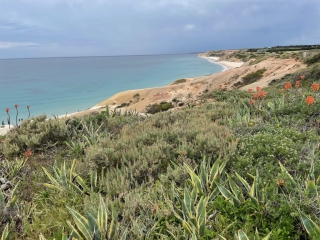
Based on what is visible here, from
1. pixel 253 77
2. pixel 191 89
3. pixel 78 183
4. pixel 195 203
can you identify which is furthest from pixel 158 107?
pixel 195 203

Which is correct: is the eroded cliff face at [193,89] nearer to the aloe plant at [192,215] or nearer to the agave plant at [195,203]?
the agave plant at [195,203]

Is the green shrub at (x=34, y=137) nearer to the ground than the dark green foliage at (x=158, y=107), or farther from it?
farther from it

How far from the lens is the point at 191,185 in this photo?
11.1 feet

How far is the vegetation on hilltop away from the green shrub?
1.4 inches

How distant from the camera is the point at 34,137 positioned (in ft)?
20.3

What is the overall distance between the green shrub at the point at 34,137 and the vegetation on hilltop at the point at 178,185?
0.04m

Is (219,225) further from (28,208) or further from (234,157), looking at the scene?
(28,208)

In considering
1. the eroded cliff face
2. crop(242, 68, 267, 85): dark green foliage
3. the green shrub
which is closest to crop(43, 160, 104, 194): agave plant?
the green shrub

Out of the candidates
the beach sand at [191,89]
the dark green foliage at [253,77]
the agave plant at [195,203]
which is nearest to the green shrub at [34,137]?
the agave plant at [195,203]

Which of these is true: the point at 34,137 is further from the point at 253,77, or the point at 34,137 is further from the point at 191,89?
the point at 253,77

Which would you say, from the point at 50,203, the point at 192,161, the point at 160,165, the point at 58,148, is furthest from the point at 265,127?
the point at 58,148

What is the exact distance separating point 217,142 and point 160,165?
1068mm

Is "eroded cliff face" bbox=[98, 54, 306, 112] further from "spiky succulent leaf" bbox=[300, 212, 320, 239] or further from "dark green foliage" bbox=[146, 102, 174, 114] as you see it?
"spiky succulent leaf" bbox=[300, 212, 320, 239]

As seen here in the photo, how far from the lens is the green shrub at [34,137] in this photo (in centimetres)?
614
